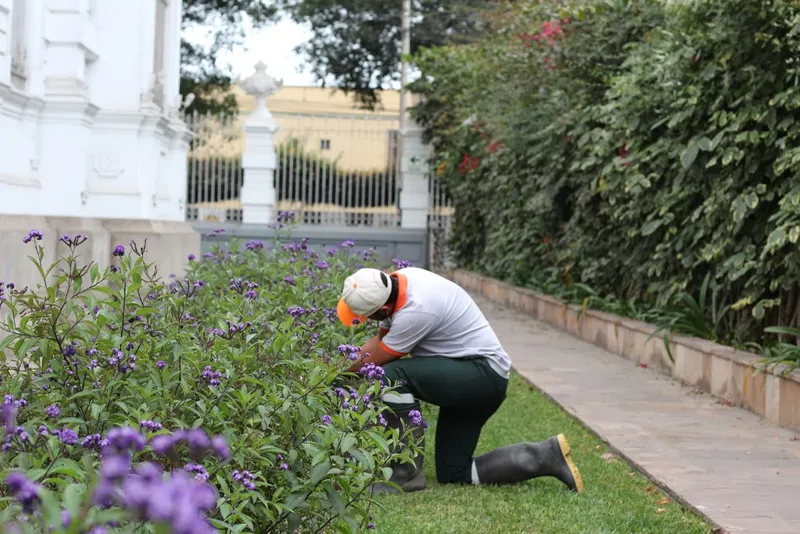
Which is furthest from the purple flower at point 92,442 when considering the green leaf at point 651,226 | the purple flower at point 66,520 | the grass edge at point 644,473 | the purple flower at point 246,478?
the green leaf at point 651,226

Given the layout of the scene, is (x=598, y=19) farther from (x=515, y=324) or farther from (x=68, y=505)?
(x=68, y=505)

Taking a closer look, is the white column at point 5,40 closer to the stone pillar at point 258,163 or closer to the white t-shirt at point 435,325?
the white t-shirt at point 435,325

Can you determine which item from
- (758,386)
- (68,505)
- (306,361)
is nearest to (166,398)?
(306,361)

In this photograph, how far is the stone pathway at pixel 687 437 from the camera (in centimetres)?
499

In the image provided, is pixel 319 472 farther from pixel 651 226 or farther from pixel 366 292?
pixel 651 226

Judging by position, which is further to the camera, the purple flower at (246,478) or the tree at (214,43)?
the tree at (214,43)

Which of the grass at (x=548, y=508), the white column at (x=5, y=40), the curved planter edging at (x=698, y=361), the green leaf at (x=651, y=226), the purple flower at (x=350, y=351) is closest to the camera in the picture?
the purple flower at (x=350, y=351)

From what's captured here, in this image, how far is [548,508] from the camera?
4.97 metres

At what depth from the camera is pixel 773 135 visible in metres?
7.50

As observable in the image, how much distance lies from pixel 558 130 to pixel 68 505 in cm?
1114

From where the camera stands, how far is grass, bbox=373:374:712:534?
4586mm

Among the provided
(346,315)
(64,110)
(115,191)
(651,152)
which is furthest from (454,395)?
(115,191)

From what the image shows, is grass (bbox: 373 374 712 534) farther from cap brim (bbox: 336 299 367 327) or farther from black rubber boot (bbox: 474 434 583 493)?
cap brim (bbox: 336 299 367 327)

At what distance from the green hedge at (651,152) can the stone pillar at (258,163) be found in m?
5.66
